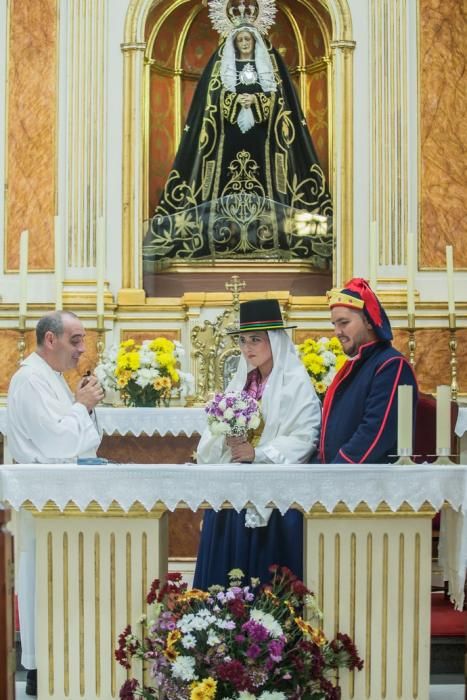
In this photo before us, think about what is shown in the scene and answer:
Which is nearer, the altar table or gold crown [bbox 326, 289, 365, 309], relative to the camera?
the altar table

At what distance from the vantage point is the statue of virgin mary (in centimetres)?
968

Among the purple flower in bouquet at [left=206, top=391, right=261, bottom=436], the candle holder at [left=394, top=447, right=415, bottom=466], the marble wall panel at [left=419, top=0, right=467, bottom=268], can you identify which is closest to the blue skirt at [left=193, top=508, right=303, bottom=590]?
the purple flower in bouquet at [left=206, top=391, right=261, bottom=436]

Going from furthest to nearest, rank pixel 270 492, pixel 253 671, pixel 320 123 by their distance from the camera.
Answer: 1. pixel 320 123
2. pixel 270 492
3. pixel 253 671

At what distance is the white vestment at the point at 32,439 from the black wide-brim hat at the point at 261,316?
81 centimetres

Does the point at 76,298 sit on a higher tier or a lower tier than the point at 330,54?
lower

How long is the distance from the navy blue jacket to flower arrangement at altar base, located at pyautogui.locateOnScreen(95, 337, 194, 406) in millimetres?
2242

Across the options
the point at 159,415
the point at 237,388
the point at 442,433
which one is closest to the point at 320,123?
the point at 159,415

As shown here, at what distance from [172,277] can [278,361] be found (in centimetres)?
406

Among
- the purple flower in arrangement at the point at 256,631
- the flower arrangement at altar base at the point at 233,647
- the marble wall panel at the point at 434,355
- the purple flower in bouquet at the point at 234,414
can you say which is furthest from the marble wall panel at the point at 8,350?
the purple flower in arrangement at the point at 256,631

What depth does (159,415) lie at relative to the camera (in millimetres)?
7531

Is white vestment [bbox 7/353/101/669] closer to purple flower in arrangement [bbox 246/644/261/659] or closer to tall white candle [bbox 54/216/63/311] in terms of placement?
purple flower in arrangement [bbox 246/644/261/659]

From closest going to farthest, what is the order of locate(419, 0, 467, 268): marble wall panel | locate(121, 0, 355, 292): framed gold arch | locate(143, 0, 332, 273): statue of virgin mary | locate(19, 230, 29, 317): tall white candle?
locate(19, 230, 29, 317): tall white candle, locate(419, 0, 467, 268): marble wall panel, locate(121, 0, 355, 292): framed gold arch, locate(143, 0, 332, 273): statue of virgin mary

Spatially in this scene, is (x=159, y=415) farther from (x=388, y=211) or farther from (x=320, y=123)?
(x=320, y=123)

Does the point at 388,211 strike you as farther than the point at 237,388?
Yes
